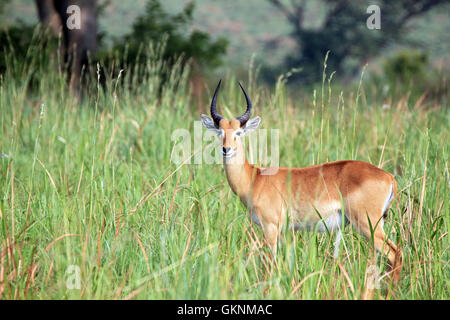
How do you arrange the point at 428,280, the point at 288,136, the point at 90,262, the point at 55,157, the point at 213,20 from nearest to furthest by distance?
the point at 90,262 → the point at 428,280 → the point at 55,157 → the point at 288,136 → the point at 213,20

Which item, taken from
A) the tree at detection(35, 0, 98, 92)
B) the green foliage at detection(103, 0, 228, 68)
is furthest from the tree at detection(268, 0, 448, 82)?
the tree at detection(35, 0, 98, 92)

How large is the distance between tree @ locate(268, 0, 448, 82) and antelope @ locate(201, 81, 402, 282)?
994 inches

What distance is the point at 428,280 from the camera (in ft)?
12.2

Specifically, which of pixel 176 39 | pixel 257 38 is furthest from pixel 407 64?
pixel 257 38

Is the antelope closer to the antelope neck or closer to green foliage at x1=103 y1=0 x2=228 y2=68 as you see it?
the antelope neck

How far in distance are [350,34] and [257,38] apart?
16.0 metres

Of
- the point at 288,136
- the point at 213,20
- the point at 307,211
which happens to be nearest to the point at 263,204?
the point at 307,211

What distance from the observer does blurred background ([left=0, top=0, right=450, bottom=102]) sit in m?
12.1

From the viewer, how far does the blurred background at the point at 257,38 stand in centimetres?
1213

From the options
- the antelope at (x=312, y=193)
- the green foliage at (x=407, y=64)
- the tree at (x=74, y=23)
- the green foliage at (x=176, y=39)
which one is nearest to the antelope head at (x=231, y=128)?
the antelope at (x=312, y=193)

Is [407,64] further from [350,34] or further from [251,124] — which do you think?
[251,124]

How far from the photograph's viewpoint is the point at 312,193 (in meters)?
4.26
